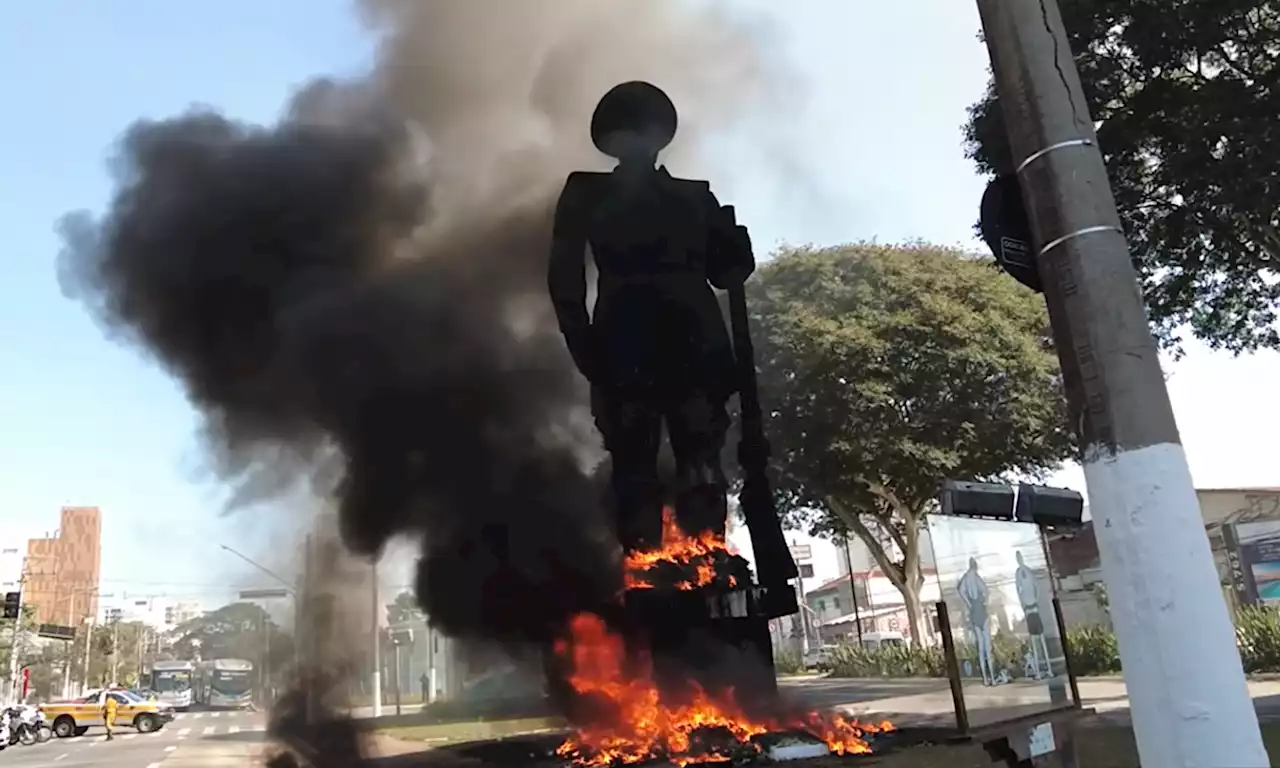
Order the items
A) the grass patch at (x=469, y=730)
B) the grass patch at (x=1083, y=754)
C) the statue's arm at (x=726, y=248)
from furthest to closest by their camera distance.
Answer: the grass patch at (x=469, y=730) < the statue's arm at (x=726, y=248) < the grass patch at (x=1083, y=754)

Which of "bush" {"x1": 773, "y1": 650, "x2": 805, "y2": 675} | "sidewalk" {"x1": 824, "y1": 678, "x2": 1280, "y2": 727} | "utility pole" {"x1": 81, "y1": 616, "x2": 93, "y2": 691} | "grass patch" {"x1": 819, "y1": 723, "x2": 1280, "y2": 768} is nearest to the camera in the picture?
"sidewalk" {"x1": 824, "y1": 678, "x2": 1280, "y2": 727}

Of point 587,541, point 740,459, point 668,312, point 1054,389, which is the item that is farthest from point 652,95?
point 1054,389

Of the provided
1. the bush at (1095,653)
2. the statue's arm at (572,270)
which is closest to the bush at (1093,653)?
the bush at (1095,653)

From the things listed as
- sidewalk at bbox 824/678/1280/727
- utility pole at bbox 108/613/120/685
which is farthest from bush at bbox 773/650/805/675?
utility pole at bbox 108/613/120/685

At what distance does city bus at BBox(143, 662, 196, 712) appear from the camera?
36.1 meters

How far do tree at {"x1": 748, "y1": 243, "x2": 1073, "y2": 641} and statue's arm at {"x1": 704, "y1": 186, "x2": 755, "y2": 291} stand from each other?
6.97m

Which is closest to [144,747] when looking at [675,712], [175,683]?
[675,712]

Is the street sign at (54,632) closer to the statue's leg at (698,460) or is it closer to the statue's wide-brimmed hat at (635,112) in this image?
the statue's leg at (698,460)

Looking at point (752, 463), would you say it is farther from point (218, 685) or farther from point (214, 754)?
point (218, 685)

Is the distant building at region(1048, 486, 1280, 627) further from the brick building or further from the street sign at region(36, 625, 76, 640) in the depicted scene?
the brick building

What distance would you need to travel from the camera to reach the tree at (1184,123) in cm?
852

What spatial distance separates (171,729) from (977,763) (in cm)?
2665

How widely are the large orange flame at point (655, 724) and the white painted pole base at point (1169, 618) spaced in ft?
18.8

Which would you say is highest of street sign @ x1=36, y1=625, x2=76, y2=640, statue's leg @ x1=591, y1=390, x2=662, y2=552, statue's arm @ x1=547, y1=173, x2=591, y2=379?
statue's arm @ x1=547, y1=173, x2=591, y2=379
